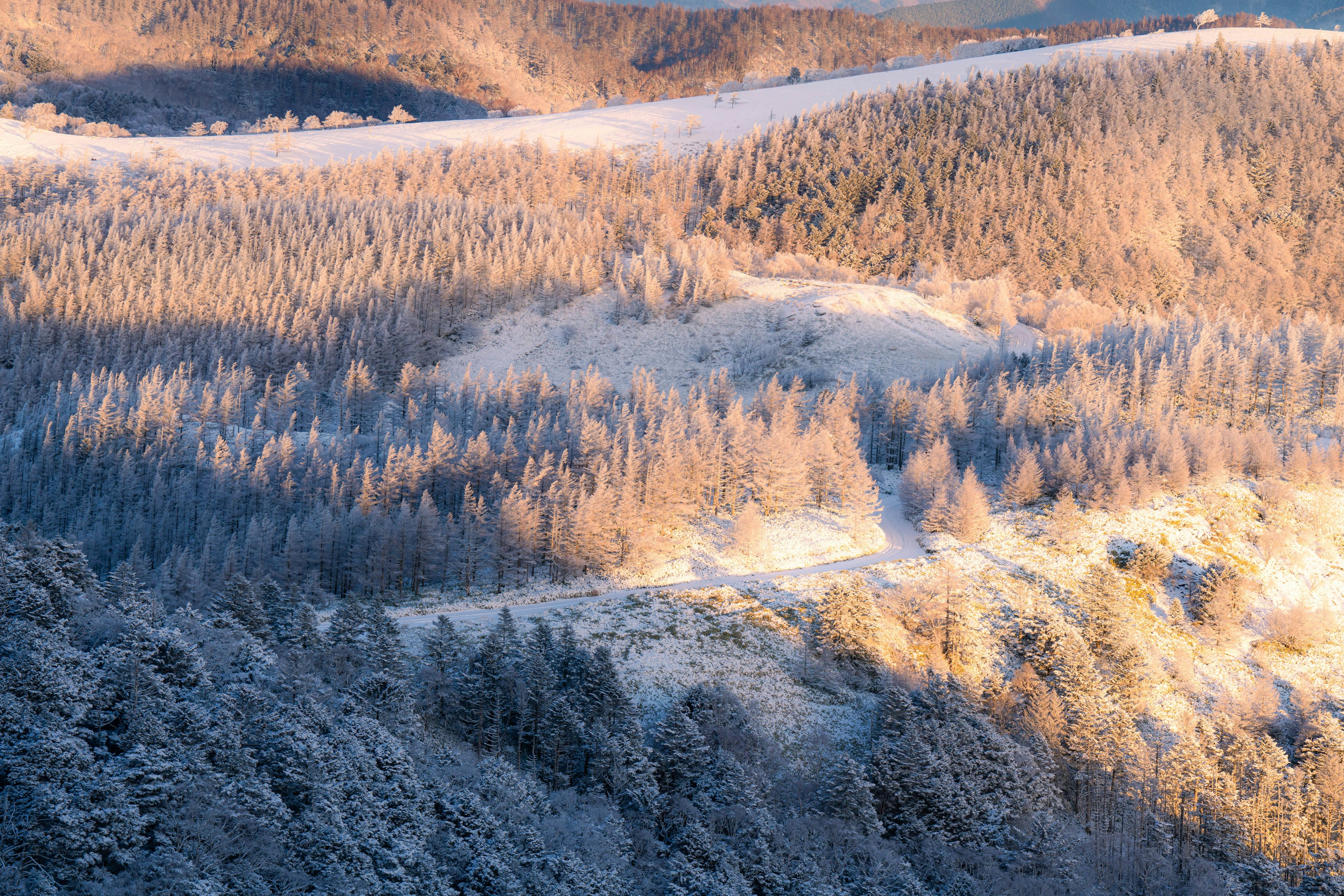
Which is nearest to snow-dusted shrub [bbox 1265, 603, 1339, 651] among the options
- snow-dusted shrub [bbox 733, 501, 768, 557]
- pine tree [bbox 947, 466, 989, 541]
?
pine tree [bbox 947, 466, 989, 541]

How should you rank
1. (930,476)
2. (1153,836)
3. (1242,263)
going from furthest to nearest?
1. (1242,263)
2. (930,476)
3. (1153,836)

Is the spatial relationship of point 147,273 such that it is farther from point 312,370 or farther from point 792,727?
point 792,727

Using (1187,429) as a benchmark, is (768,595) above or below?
below

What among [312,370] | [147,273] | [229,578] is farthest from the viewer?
[147,273]

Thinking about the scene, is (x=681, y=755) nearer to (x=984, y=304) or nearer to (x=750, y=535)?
(x=750, y=535)

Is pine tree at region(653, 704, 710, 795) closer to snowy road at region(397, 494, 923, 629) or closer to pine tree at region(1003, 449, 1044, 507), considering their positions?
snowy road at region(397, 494, 923, 629)

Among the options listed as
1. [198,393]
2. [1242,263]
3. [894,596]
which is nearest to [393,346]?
[198,393]
